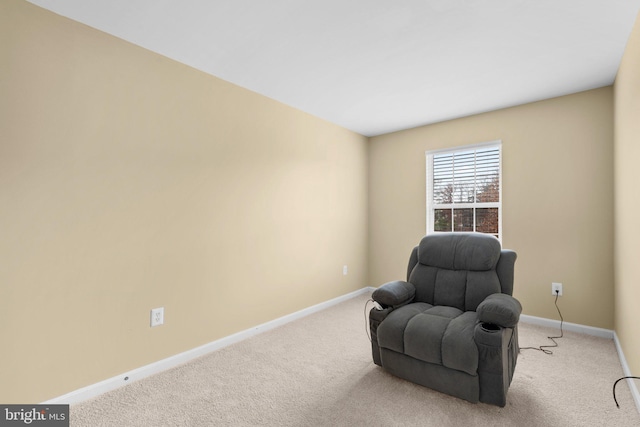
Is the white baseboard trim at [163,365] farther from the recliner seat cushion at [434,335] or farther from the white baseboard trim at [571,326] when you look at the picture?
the white baseboard trim at [571,326]

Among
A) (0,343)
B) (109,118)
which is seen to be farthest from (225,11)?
(0,343)

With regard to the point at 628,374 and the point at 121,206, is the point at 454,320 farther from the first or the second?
the point at 121,206

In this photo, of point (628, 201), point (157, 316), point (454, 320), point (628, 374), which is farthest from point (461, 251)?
point (157, 316)

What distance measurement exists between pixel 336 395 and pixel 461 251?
145 centimetres

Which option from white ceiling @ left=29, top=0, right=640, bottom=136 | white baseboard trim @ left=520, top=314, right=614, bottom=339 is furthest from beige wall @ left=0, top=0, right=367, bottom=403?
white baseboard trim @ left=520, top=314, right=614, bottom=339

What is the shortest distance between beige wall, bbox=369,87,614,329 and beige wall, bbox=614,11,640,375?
7.9 inches

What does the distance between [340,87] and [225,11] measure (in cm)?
133

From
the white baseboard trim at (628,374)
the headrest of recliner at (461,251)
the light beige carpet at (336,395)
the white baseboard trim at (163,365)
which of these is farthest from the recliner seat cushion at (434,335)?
the white baseboard trim at (163,365)

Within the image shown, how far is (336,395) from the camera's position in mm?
2008

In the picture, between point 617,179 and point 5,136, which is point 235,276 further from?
point 617,179

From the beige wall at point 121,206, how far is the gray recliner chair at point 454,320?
1433 millimetres

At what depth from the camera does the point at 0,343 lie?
1698mm

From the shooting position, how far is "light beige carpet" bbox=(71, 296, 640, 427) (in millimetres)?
1765

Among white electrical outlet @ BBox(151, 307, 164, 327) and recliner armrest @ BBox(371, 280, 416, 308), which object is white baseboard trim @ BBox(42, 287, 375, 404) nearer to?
white electrical outlet @ BBox(151, 307, 164, 327)
